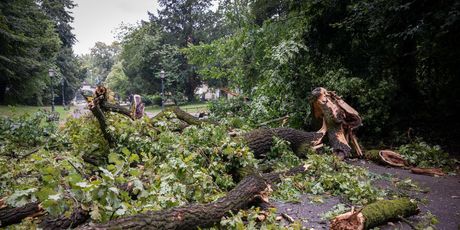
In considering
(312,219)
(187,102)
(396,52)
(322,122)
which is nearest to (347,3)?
(396,52)

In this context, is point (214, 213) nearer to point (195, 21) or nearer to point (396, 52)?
point (396, 52)

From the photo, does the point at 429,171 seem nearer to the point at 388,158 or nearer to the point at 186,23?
the point at 388,158

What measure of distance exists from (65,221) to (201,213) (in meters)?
1.23

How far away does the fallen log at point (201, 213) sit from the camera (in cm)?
230

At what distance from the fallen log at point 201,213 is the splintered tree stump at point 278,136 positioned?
167 cm

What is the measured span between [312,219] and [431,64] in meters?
6.36

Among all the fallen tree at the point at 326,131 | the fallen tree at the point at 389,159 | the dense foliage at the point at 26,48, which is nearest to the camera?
the fallen tree at the point at 326,131

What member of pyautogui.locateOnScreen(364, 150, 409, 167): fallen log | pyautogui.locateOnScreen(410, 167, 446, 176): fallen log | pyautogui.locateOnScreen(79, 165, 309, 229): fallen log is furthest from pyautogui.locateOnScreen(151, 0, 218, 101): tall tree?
pyautogui.locateOnScreen(79, 165, 309, 229): fallen log

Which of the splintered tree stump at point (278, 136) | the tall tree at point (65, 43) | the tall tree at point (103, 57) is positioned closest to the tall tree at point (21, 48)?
the tall tree at point (65, 43)

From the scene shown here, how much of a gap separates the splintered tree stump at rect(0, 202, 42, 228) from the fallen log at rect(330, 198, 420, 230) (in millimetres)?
2945

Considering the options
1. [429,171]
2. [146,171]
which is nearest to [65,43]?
[146,171]

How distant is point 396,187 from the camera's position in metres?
4.68

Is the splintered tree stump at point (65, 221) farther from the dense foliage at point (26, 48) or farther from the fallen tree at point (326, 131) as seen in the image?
the dense foliage at point (26, 48)

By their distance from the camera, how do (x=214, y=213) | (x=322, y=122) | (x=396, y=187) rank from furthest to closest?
(x=322, y=122)
(x=396, y=187)
(x=214, y=213)
